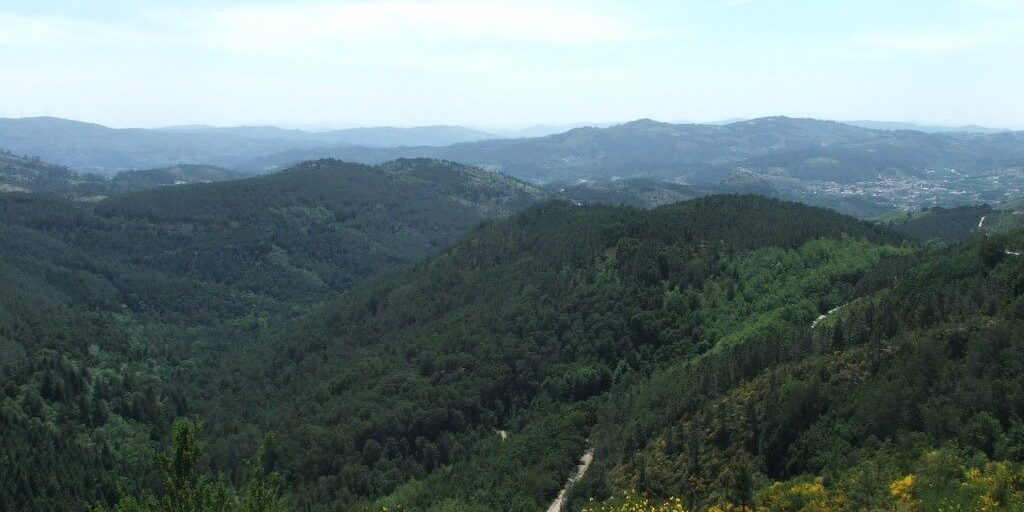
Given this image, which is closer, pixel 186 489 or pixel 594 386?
pixel 186 489

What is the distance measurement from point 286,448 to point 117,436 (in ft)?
128

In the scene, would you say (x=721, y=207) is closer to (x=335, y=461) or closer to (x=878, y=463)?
(x=335, y=461)

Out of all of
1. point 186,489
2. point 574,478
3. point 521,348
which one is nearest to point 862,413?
point 574,478

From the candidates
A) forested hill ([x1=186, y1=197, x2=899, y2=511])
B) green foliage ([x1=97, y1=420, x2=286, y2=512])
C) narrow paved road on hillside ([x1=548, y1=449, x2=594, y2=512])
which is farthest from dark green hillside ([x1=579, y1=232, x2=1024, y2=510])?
green foliage ([x1=97, y1=420, x2=286, y2=512])

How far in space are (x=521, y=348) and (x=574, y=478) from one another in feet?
145

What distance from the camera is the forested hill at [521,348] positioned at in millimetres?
113000

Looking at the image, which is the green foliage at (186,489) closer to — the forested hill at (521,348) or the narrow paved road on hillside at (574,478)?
the forested hill at (521,348)

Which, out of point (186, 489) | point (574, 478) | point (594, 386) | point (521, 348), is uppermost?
point (186, 489)

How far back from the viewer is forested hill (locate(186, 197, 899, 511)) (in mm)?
113000

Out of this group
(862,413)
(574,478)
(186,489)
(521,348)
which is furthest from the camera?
(521,348)

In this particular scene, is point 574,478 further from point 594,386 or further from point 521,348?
point 521,348

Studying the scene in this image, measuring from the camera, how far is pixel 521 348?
140125 mm

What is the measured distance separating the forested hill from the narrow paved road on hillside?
3.70 ft

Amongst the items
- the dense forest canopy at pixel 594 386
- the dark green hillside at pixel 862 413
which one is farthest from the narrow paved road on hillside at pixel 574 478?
the dark green hillside at pixel 862 413
